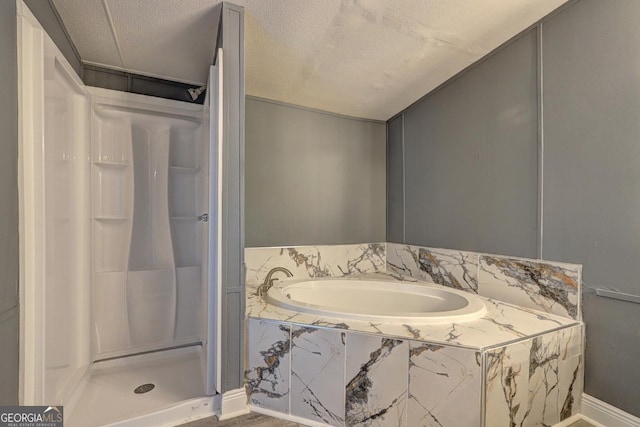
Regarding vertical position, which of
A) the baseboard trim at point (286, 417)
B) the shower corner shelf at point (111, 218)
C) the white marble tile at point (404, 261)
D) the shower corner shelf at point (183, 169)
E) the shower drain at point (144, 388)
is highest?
the shower corner shelf at point (183, 169)

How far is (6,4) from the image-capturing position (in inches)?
39.5

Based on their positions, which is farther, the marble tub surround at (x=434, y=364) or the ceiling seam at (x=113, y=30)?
the ceiling seam at (x=113, y=30)

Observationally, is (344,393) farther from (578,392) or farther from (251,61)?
(251,61)

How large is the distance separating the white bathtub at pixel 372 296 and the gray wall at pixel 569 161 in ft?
1.43

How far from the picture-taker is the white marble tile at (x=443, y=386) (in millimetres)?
1222

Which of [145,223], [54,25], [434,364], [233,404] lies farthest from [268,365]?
[54,25]

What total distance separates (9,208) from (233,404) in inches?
51.6

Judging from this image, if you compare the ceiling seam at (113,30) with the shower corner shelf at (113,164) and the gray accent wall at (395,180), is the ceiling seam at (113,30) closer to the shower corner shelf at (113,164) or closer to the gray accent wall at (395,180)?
the shower corner shelf at (113,164)

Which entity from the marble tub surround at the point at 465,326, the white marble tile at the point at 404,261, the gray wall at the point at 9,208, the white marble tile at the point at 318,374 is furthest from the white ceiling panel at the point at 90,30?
the white marble tile at the point at 404,261

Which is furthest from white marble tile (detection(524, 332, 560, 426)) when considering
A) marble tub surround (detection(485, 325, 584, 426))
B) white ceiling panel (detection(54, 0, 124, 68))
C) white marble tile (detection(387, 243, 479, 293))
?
white ceiling panel (detection(54, 0, 124, 68))

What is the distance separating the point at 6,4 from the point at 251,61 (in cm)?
119

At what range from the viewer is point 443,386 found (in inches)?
49.9

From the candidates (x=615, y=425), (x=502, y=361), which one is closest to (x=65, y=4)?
(x=502, y=361)

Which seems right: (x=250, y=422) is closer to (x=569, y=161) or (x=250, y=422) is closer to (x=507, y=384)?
(x=507, y=384)
